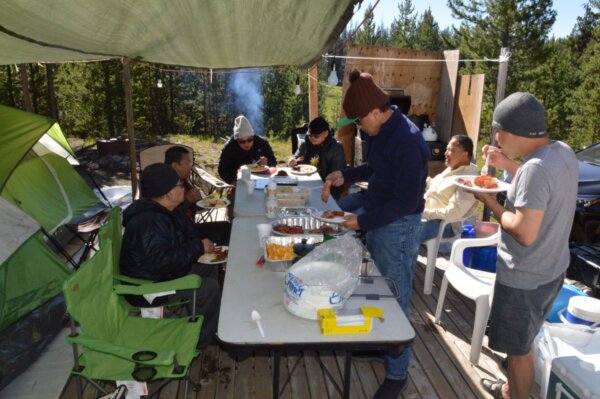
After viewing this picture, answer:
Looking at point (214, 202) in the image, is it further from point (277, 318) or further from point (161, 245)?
point (277, 318)

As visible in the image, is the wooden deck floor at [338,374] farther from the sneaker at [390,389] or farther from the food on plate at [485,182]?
the food on plate at [485,182]

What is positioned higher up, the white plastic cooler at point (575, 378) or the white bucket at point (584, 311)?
the white plastic cooler at point (575, 378)

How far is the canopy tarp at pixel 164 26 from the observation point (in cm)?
270

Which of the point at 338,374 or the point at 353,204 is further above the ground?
the point at 353,204

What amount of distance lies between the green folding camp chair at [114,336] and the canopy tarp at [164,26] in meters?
1.50

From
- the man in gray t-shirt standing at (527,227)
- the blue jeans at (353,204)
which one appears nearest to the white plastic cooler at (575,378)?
the man in gray t-shirt standing at (527,227)

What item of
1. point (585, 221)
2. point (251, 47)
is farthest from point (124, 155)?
point (585, 221)

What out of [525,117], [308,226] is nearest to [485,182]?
[525,117]

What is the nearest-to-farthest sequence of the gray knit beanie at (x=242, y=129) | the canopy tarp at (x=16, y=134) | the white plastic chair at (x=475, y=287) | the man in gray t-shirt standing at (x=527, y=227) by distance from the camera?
the man in gray t-shirt standing at (x=527, y=227), the white plastic chair at (x=475, y=287), the canopy tarp at (x=16, y=134), the gray knit beanie at (x=242, y=129)

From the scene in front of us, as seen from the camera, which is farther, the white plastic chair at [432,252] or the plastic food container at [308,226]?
the white plastic chair at [432,252]

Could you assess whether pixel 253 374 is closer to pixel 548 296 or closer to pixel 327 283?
pixel 327 283

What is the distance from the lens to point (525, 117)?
211 centimetres

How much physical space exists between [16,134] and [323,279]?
136 inches

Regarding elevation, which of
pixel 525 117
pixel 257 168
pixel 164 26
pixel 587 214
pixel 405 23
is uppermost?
pixel 405 23
